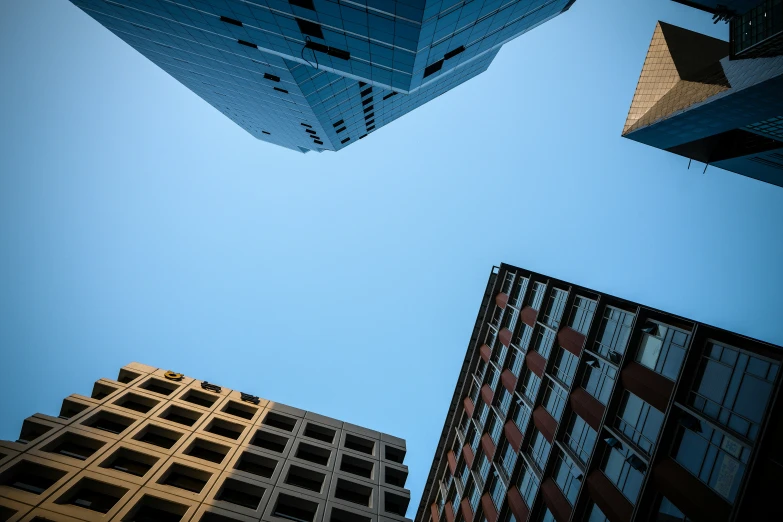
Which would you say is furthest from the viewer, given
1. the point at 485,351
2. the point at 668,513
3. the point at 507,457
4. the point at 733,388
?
the point at 485,351

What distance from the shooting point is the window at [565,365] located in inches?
1156

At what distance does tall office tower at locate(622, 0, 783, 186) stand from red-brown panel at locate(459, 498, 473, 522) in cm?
4953

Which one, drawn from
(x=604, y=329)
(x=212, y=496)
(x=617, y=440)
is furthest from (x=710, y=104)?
(x=212, y=496)

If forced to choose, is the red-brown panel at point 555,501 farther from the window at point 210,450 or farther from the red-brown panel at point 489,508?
the window at point 210,450

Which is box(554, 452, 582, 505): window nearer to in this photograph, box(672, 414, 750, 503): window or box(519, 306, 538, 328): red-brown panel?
box(672, 414, 750, 503): window

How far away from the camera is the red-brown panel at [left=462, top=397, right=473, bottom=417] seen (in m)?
47.4

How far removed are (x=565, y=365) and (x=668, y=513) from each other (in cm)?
1298

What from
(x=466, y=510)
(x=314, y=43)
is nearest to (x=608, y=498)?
(x=466, y=510)

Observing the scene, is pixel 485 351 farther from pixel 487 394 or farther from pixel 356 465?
pixel 356 465

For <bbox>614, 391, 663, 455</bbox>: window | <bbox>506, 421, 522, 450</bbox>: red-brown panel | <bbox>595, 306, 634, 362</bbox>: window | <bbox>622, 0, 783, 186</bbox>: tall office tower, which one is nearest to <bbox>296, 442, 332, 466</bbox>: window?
<bbox>506, 421, 522, 450</bbox>: red-brown panel

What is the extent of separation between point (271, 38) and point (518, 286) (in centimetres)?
3343

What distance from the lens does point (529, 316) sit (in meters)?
39.0

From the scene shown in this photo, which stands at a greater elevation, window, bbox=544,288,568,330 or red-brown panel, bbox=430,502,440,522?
window, bbox=544,288,568,330

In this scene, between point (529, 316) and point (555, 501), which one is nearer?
point (555, 501)
